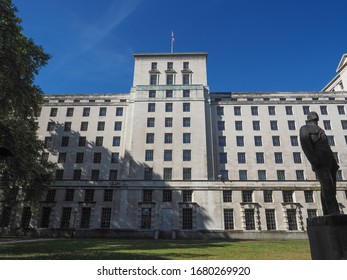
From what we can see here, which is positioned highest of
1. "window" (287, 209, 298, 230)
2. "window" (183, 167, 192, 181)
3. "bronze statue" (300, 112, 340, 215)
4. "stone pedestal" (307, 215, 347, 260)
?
"window" (183, 167, 192, 181)

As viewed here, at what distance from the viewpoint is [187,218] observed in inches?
1517

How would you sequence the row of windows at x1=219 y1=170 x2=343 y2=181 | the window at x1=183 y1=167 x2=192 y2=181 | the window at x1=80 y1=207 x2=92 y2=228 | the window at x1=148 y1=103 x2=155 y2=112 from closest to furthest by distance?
1. the window at x1=80 y1=207 x2=92 y2=228
2. the window at x1=183 y1=167 x2=192 y2=181
3. the row of windows at x1=219 y1=170 x2=343 y2=181
4. the window at x1=148 y1=103 x2=155 y2=112

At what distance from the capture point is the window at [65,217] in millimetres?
39500

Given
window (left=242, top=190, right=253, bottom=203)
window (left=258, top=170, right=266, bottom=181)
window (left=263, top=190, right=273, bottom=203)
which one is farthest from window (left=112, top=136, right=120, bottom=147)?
window (left=263, top=190, right=273, bottom=203)

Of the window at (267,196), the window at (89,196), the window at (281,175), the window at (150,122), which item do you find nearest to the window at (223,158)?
the window at (267,196)

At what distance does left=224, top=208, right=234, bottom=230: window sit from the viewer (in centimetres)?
3778

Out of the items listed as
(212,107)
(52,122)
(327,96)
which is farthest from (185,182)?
(327,96)

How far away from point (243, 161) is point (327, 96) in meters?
23.3

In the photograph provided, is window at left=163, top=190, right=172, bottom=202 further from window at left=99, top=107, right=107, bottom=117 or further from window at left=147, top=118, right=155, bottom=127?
window at left=99, top=107, right=107, bottom=117

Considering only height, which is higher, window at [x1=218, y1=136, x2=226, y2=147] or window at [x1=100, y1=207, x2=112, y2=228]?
window at [x1=218, y1=136, x2=226, y2=147]

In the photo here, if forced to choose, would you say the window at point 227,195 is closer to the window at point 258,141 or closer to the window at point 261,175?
the window at point 261,175

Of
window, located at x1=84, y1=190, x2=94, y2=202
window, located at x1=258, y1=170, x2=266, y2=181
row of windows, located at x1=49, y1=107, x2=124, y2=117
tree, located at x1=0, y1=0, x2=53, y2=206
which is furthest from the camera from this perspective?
row of windows, located at x1=49, y1=107, x2=124, y2=117

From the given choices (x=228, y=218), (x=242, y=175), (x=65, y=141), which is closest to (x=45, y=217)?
(x=65, y=141)

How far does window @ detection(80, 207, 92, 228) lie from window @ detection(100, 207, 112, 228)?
7.45 ft
